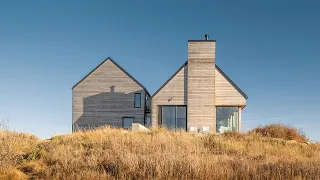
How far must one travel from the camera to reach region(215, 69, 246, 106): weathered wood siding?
31634 mm

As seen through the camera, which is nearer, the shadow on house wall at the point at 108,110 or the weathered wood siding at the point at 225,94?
the weathered wood siding at the point at 225,94

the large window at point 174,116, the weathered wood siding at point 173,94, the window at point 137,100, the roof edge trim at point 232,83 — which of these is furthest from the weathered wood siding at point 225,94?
the window at point 137,100

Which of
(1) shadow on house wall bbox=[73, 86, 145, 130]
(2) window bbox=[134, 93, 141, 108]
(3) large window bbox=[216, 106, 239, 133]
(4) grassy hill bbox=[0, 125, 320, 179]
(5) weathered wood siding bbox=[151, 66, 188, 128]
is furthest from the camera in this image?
(2) window bbox=[134, 93, 141, 108]

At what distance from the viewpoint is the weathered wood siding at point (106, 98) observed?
1367 inches

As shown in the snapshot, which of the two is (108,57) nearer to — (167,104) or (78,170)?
(167,104)

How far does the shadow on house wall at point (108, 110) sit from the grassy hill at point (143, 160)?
49.0 feet

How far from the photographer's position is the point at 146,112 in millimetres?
35562

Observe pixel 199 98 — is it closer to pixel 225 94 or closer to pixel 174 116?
pixel 225 94

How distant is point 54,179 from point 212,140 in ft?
30.2

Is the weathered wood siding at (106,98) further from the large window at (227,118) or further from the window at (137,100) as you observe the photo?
the large window at (227,118)

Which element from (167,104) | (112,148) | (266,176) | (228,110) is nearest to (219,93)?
(228,110)

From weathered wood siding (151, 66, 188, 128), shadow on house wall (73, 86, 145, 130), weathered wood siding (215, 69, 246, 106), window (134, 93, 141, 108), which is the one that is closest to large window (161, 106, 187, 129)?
weathered wood siding (151, 66, 188, 128)

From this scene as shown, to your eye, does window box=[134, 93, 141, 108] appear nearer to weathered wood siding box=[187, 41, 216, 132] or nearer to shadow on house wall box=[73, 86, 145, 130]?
shadow on house wall box=[73, 86, 145, 130]

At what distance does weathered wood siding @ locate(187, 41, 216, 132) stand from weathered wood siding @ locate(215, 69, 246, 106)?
1.88 ft
